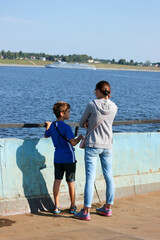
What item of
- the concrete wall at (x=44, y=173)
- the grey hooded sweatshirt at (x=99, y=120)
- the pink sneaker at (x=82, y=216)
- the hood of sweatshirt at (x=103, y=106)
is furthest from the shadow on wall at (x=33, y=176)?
the hood of sweatshirt at (x=103, y=106)

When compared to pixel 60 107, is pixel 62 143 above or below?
below

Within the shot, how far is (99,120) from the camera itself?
4910mm

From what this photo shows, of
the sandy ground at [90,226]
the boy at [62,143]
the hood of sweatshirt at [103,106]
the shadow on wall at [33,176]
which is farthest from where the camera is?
the shadow on wall at [33,176]

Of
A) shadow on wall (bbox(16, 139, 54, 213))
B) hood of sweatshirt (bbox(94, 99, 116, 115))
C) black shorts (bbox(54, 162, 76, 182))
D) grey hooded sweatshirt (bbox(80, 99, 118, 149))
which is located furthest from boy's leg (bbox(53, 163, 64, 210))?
hood of sweatshirt (bbox(94, 99, 116, 115))

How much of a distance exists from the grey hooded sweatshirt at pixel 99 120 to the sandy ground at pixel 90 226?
0.89 meters

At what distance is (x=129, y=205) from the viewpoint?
5.71 metres

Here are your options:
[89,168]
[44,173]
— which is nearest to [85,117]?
[89,168]

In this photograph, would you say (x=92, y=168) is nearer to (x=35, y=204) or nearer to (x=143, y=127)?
(x=35, y=204)

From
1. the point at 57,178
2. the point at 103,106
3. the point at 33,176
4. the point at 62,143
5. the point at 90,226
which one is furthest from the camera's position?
the point at 33,176

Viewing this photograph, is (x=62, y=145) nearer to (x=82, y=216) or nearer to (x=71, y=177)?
(x=71, y=177)

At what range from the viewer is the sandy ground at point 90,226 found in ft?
14.1

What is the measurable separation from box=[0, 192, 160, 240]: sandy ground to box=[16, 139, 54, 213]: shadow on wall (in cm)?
16

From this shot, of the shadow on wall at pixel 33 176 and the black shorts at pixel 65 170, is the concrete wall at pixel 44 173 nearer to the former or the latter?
the shadow on wall at pixel 33 176

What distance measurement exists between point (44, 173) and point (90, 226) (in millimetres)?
982
